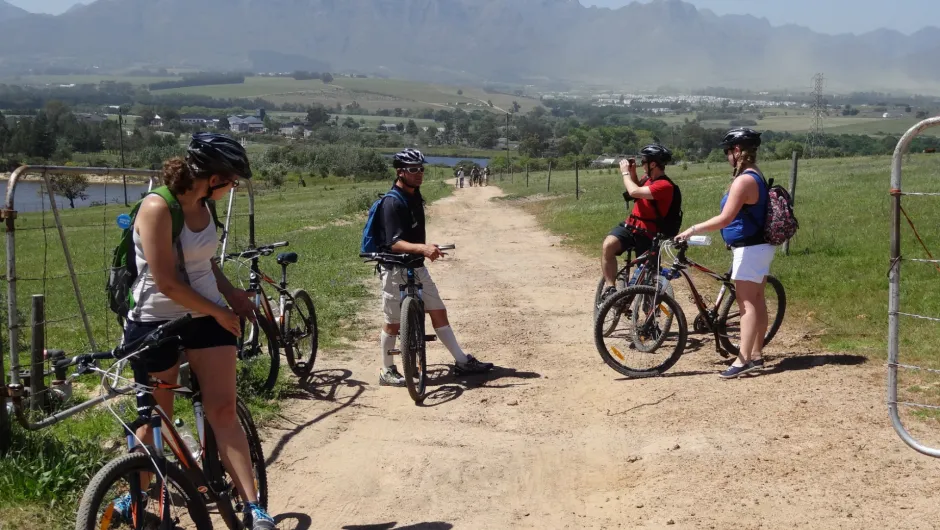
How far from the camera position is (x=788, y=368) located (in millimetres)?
7742

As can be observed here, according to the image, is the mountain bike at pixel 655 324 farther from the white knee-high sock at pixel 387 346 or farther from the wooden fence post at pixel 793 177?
the wooden fence post at pixel 793 177

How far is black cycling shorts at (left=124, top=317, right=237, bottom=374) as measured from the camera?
4.15 metres

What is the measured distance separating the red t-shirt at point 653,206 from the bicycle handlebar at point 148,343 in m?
5.46

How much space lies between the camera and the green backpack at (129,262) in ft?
13.2

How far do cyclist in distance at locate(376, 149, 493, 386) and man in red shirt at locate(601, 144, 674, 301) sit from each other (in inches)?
68.2

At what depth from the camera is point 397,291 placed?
308 inches

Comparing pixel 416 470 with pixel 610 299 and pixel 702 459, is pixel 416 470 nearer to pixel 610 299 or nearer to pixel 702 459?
pixel 702 459

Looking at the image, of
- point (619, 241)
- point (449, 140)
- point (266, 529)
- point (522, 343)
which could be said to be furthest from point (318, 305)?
point (449, 140)

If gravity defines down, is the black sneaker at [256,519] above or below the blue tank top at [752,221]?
below

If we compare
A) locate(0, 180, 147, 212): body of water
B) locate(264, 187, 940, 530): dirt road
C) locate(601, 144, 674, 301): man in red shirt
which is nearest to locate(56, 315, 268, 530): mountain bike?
locate(264, 187, 940, 530): dirt road

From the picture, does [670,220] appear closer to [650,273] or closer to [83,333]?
[650,273]

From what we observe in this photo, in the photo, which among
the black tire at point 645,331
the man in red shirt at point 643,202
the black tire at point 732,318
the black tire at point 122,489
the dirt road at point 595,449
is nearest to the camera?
the black tire at point 122,489

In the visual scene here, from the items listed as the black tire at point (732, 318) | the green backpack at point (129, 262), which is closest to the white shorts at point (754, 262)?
the black tire at point (732, 318)

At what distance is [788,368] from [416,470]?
11.5ft
